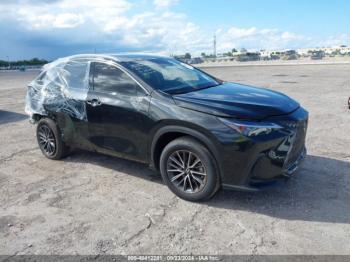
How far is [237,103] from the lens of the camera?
3926 millimetres

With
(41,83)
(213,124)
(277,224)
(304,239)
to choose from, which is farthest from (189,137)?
(41,83)

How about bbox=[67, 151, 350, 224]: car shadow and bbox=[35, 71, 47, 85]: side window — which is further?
bbox=[35, 71, 47, 85]: side window

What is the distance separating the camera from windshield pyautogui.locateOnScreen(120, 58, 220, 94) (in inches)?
179

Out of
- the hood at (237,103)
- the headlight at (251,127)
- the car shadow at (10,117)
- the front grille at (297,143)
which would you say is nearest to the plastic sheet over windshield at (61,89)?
the hood at (237,103)

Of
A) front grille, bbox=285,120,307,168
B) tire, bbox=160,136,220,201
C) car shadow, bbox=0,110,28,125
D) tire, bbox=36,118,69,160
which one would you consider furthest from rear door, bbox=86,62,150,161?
car shadow, bbox=0,110,28,125

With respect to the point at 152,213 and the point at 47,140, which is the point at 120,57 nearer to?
the point at 47,140

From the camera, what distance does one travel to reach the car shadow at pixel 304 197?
3.84 m

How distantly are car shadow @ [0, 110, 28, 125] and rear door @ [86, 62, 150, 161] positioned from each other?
225 inches

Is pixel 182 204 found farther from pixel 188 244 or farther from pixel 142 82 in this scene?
pixel 142 82

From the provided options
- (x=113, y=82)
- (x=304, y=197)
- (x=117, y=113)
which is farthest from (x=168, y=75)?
(x=304, y=197)

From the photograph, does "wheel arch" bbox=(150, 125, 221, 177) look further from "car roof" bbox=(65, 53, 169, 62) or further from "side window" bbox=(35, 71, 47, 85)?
"side window" bbox=(35, 71, 47, 85)

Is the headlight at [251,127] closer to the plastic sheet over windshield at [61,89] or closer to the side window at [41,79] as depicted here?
the plastic sheet over windshield at [61,89]

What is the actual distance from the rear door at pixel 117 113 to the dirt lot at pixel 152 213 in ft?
1.81

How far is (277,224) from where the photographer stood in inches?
144
